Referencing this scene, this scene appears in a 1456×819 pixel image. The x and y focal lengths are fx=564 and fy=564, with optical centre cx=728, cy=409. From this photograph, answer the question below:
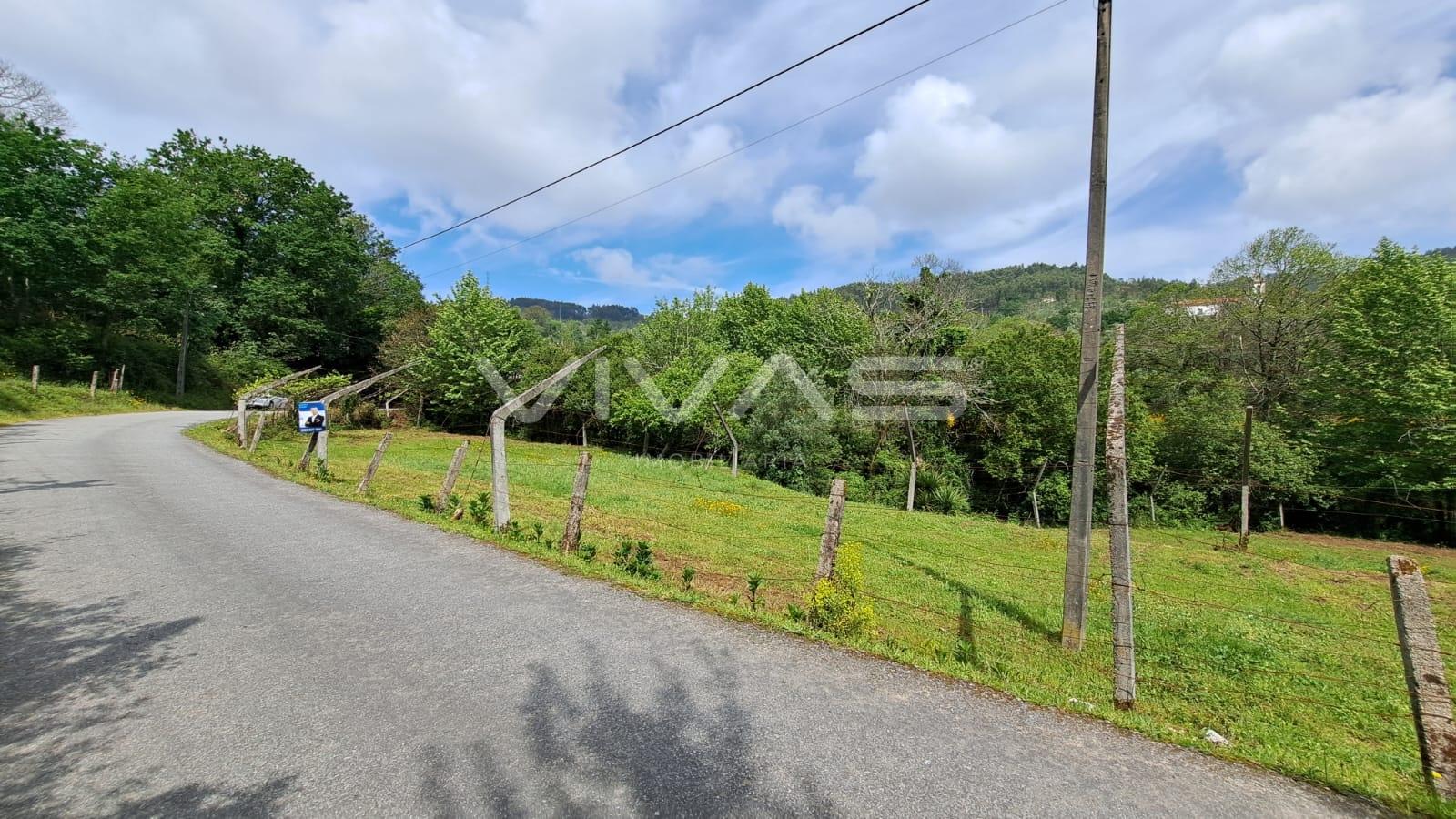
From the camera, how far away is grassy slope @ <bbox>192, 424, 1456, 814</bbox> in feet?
13.9

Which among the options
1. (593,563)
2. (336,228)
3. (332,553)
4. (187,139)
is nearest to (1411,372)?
(593,563)

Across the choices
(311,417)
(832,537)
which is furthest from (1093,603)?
(311,417)

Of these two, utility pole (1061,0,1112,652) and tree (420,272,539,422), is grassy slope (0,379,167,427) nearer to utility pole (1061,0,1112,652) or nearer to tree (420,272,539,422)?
tree (420,272,539,422)

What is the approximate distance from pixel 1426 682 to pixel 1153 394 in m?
33.0

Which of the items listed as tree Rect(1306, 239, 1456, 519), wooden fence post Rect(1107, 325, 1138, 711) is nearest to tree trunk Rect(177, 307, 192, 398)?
wooden fence post Rect(1107, 325, 1138, 711)

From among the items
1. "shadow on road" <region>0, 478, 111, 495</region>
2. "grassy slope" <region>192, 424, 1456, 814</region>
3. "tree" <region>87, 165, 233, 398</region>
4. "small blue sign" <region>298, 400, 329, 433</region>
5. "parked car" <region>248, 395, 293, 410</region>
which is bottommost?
"grassy slope" <region>192, 424, 1456, 814</region>

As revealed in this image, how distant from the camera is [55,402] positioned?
961 inches

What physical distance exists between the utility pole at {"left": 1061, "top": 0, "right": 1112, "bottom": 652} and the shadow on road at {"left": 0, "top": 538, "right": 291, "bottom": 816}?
6.57 m

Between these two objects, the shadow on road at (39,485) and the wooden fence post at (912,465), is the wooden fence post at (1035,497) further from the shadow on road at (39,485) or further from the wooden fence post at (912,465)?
the shadow on road at (39,485)

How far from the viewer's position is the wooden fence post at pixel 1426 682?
9.82 feet

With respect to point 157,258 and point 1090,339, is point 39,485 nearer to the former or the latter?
point 1090,339

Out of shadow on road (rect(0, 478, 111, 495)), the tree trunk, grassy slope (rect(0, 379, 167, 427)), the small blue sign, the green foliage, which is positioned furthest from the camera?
the tree trunk

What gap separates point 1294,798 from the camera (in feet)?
9.65

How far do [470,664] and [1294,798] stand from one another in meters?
5.07
